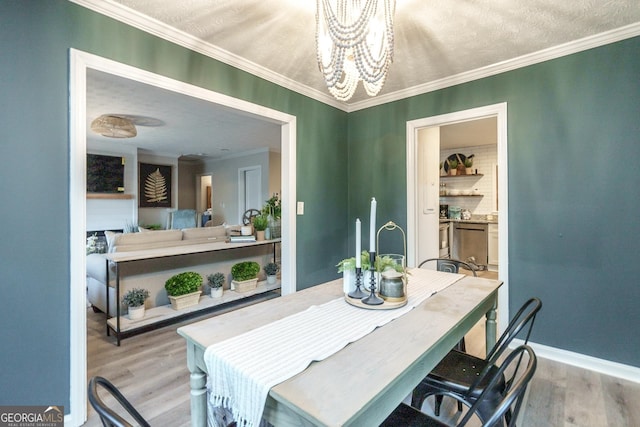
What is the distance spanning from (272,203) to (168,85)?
7.14 ft

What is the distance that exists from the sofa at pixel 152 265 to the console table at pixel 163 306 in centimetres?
7

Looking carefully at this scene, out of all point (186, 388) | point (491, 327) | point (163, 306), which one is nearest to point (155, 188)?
point (163, 306)

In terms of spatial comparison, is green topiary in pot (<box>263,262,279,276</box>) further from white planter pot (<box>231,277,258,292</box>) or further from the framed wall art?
the framed wall art

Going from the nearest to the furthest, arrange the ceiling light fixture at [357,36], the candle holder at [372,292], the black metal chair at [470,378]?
1. the black metal chair at [470,378]
2. the candle holder at [372,292]
3. the ceiling light fixture at [357,36]

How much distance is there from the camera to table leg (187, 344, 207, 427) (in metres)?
1.05

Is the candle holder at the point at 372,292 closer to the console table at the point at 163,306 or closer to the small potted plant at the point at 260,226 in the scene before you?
the console table at the point at 163,306

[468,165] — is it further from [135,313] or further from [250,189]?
[135,313]

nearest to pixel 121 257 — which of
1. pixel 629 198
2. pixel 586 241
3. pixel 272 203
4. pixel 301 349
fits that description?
pixel 272 203

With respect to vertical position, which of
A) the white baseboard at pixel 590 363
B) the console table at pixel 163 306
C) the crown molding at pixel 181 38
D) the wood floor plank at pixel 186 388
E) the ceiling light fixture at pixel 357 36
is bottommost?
the wood floor plank at pixel 186 388

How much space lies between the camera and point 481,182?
5.82m

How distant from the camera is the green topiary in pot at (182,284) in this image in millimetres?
2990

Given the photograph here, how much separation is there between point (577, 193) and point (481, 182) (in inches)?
151

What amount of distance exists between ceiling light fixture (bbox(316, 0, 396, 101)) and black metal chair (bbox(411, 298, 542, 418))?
138 cm

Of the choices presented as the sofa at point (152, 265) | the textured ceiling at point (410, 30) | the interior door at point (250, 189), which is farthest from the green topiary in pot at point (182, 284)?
the interior door at point (250, 189)
